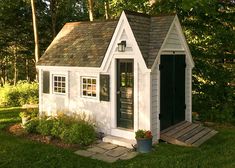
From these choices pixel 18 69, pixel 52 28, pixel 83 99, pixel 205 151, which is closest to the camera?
pixel 205 151

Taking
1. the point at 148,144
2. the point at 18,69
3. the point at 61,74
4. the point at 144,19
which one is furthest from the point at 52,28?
the point at 148,144

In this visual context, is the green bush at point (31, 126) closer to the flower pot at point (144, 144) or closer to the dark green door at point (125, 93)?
the dark green door at point (125, 93)

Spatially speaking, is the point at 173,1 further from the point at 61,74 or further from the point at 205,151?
the point at 205,151

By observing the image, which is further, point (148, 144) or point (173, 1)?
point (173, 1)

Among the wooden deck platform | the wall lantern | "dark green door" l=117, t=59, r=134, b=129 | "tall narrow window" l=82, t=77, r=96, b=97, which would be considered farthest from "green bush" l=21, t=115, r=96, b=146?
the wall lantern

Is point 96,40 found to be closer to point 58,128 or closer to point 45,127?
point 58,128

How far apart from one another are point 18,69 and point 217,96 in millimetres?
28808

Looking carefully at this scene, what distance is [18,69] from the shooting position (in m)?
38.4

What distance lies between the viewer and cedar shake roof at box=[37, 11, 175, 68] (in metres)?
10.7

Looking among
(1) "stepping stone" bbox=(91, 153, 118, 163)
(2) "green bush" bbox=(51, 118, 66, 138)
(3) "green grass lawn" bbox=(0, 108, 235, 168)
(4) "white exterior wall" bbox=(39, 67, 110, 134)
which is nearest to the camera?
→ (3) "green grass lawn" bbox=(0, 108, 235, 168)

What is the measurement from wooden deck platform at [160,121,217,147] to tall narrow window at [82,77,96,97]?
10.3 feet

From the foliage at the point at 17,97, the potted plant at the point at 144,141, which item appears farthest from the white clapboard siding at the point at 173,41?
the foliage at the point at 17,97

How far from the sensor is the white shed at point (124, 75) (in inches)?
419

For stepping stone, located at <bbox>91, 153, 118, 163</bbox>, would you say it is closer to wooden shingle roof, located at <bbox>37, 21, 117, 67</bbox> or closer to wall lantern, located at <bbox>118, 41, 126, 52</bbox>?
wooden shingle roof, located at <bbox>37, 21, 117, 67</bbox>
